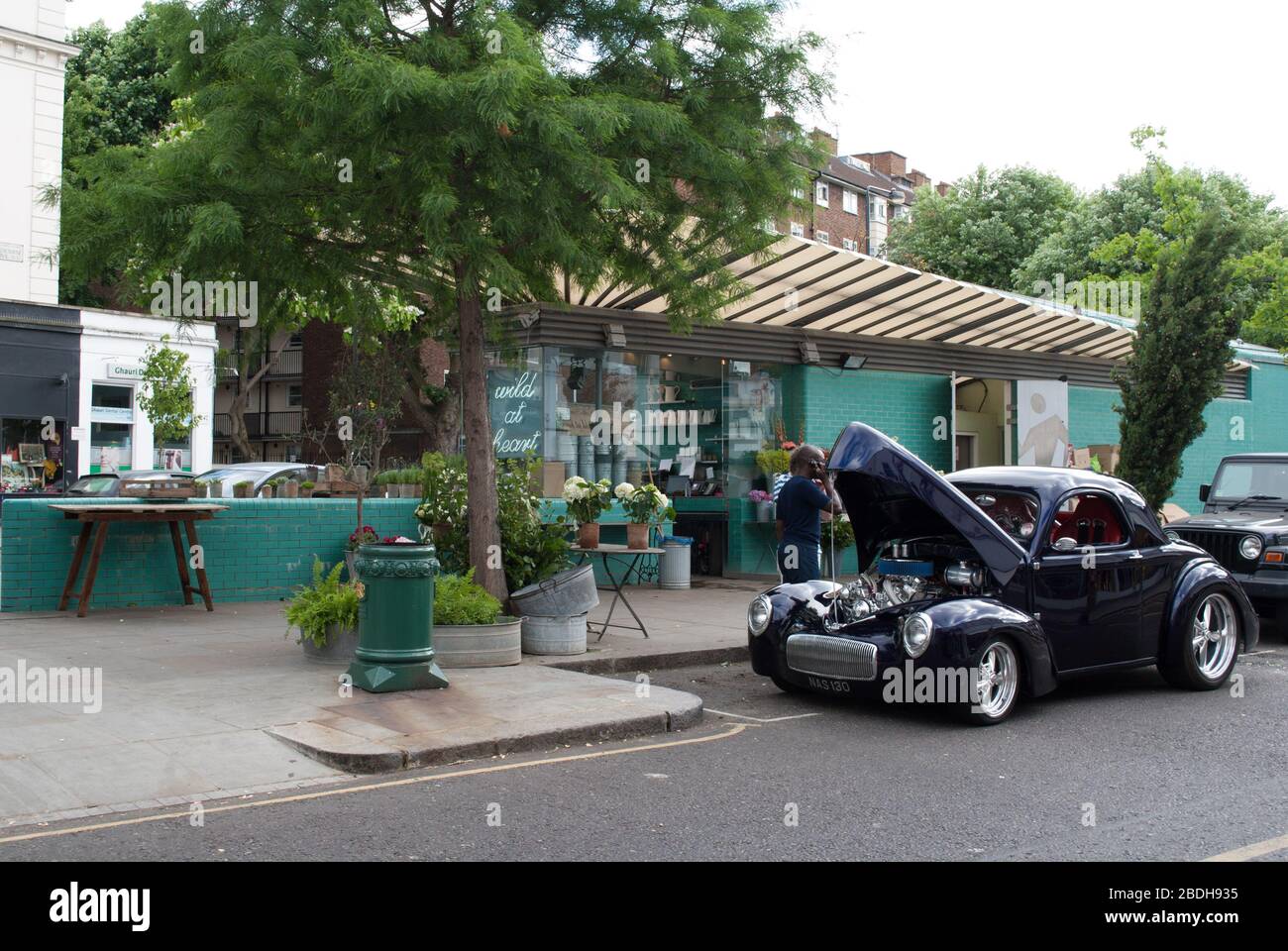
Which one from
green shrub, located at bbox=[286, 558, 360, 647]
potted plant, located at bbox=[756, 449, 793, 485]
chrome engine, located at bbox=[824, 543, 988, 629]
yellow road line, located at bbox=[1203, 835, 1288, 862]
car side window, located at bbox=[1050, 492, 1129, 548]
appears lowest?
yellow road line, located at bbox=[1203, 835, 1288, 862]

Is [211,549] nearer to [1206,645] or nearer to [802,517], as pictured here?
[802,517]

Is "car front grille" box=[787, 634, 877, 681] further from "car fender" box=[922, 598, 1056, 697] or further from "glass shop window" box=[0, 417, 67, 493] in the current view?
"glass shop window" box=[0, 417, 67, 493]

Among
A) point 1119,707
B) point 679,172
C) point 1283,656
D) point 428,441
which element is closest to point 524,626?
point 679,172

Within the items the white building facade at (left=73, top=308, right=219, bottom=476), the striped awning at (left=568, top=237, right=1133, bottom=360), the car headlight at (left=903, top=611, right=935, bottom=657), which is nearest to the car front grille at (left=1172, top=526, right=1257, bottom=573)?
the striped awning at (left=568, top=237, right=1133, bottom=360)

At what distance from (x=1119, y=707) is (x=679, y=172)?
583 centimetres

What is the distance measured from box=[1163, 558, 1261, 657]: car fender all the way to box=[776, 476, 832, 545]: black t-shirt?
10.1 feet

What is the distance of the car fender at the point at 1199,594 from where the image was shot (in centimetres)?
900

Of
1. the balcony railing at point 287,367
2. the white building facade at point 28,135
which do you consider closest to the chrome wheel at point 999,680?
the white building facade at point 28,135

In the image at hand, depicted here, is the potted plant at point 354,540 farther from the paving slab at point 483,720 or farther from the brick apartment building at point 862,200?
the brick apartment building at point 862,200

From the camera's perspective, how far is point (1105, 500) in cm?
915

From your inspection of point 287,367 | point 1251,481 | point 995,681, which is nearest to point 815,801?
point 995,681

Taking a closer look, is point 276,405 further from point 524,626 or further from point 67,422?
point 524,626

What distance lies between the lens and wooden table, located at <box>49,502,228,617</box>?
11633 mm

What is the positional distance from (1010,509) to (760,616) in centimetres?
213
